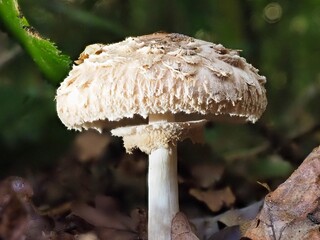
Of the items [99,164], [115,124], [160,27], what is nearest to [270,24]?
[160,27]

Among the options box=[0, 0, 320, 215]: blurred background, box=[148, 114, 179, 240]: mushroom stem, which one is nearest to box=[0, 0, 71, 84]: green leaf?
box=[0, 0, 320, 215]: blurred background

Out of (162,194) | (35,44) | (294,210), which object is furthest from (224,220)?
(35,44)

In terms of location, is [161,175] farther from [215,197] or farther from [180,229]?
[215,197]

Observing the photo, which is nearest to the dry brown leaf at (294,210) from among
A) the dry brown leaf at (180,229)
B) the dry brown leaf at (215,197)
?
the dry brown leaf at (180,229)

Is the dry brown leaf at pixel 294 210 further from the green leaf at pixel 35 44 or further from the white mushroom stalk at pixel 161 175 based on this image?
the green leaf at pixel 35 44

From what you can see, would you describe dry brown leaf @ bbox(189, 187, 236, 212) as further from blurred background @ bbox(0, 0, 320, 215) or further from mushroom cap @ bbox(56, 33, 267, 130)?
mushroom cap @ bbox(56, 33, 267, 130)
